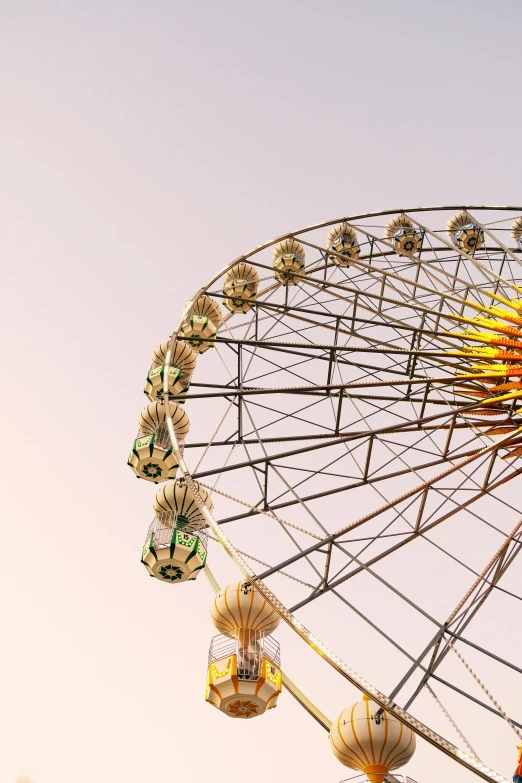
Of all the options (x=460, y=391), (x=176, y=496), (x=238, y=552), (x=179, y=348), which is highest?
(x=179, y=348)

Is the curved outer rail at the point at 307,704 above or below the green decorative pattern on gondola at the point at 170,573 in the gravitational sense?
below

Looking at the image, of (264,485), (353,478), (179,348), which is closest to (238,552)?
(264,485)

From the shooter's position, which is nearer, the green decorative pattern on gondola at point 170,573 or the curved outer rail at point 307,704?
the curved outer rail at point 307,704

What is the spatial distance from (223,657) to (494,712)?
419 centimetres

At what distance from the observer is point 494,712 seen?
958cm

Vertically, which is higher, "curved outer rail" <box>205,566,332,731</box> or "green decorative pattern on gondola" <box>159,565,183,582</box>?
"green decorative pattern on gondola" <box>159,565,183,582</box>

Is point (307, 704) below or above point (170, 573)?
below

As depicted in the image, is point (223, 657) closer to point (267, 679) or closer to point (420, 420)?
point (267, 679)

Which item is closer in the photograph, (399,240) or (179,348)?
(179,348)

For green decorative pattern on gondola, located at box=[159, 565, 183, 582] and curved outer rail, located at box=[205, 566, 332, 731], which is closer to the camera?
curved outer rail, located at box=[205, 566, 332, 731]

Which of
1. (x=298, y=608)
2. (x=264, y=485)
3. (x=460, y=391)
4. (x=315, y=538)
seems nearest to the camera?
(x=298, y=608)

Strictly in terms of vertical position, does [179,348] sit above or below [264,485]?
above

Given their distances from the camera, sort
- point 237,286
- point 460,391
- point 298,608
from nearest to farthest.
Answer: point 298,608
point 460,391
point 237,286

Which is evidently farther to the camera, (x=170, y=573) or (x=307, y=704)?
(x=170, y=573)
